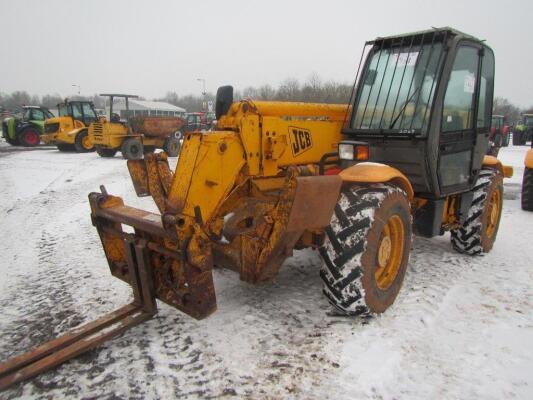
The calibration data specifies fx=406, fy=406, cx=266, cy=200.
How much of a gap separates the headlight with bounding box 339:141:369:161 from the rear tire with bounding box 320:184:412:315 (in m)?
0.39

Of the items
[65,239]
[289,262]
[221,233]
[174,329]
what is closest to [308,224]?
[221,233]

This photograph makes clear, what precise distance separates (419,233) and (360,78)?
183cm

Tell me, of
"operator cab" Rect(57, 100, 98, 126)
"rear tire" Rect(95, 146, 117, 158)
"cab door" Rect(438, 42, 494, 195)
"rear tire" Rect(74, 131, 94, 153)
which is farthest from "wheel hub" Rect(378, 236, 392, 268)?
"operator cab" Rect(57, 100, 98, 126)

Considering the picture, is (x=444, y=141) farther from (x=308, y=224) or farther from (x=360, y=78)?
(x=308, y=224)

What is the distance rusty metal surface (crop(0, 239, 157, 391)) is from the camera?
2676mm

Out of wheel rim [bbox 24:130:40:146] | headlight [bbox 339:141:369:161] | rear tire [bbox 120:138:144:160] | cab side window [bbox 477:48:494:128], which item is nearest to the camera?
headlight [bbox 339:141:369:161]

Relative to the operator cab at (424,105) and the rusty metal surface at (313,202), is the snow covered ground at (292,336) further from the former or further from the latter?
the operator cab at (424,105)

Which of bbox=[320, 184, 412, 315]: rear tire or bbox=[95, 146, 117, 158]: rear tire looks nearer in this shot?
bbox=[320, 184, 412, 315]: rear tire

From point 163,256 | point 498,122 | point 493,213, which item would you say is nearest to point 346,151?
point 163,256

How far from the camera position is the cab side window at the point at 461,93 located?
4.13 meters

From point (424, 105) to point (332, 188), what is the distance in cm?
167

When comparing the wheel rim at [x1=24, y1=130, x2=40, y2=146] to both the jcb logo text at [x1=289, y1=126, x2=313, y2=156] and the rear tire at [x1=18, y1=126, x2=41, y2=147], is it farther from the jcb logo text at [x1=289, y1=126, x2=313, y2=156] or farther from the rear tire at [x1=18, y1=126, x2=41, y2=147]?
the jcb logo text at [x1=289, y1=126, x2=313, y2=156]

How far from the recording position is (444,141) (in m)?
4.21

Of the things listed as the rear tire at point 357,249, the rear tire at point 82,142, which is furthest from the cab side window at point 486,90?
the rear tire at point 82,142
